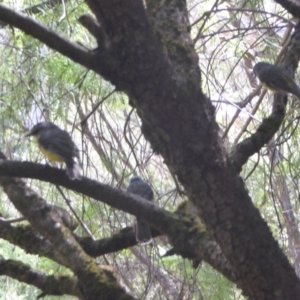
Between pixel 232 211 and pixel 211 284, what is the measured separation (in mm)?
1193

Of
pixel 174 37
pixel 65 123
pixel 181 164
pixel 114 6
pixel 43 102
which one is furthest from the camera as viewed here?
pixel 65 123

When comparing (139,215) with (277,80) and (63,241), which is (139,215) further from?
Result: (277,80)

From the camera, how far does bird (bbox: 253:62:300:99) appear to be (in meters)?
1.89

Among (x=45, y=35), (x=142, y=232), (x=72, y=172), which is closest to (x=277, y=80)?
(x=142, y=232)

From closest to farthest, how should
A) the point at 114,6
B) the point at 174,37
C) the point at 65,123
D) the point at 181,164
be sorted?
the point at 114,6
the point at 181,164
the point at 174,37
the point at 65,123

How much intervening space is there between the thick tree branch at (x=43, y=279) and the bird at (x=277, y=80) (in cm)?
83

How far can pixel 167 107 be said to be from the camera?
1.35m

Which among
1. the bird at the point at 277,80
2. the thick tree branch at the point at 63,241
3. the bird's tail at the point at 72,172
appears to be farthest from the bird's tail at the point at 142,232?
the bird at the point at 277,80

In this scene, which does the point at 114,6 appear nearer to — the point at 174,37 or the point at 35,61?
the point at 174,37

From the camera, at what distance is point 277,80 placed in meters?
2.01

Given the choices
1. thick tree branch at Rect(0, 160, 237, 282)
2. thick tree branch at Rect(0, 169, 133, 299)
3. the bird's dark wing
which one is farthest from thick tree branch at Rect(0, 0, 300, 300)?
the bird's dark wing

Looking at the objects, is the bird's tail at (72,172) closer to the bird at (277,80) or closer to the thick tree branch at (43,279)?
the thick tree branch at (43,279)

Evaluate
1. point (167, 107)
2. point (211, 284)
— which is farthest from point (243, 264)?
point (211, 284)

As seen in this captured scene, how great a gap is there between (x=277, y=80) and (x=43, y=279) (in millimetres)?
978
